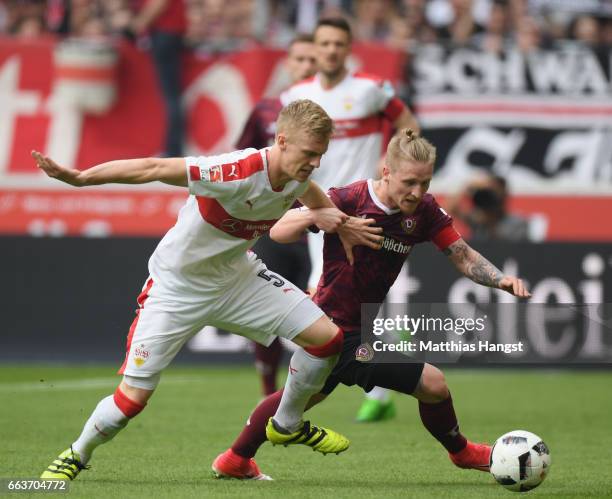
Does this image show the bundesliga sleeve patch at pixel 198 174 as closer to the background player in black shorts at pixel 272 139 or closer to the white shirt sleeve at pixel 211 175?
the white shirt sleeve at pixel 211 175

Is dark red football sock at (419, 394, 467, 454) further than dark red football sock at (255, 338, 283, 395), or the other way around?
dark red football sock at (255, 338, 283, 395)

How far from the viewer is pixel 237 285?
257 inches

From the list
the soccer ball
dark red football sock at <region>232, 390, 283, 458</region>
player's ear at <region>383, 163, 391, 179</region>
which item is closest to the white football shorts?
dark red football sock at <region>232, 390, 283, 458</region>

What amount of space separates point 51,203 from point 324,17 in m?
7.36

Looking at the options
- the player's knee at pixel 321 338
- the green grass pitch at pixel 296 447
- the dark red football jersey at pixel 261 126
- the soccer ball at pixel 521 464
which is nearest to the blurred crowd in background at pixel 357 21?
the green grass pitch at pixel 296 447

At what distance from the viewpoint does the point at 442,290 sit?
1288 cm

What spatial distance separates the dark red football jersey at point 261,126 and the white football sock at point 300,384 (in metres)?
3.18

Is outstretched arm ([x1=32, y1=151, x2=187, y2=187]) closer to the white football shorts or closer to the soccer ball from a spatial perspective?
the white football shorts

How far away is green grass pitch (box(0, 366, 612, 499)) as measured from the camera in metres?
6.39

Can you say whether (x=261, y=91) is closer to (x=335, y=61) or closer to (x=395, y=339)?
(x=335, y=61)

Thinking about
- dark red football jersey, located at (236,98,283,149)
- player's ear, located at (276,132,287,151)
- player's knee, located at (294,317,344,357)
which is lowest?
player's knee, located at (294,317,344,357)

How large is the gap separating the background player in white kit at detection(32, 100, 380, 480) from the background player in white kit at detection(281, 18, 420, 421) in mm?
2521

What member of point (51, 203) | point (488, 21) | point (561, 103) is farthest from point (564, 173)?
point (51, 203)

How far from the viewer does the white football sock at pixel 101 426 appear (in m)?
6.26
